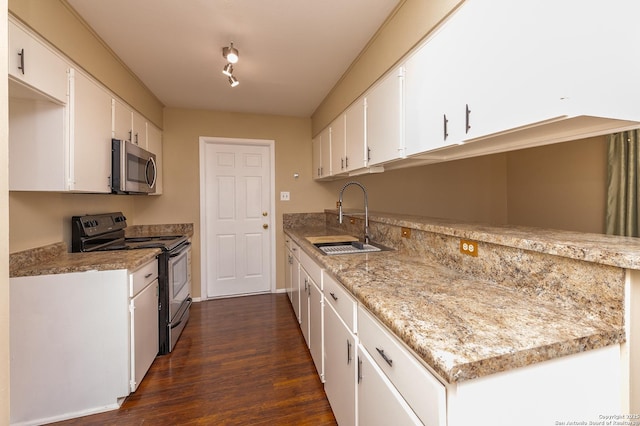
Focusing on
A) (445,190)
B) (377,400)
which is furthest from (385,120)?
(445,190)

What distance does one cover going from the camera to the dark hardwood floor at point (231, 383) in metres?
1.61

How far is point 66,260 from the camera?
178cm

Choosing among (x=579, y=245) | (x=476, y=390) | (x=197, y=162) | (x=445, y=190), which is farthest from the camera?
(x=445, y=190)

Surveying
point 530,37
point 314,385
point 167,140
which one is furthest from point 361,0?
point 167,140

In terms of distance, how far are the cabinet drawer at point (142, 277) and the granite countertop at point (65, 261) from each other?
0.16ft

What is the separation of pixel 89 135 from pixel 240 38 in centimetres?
121

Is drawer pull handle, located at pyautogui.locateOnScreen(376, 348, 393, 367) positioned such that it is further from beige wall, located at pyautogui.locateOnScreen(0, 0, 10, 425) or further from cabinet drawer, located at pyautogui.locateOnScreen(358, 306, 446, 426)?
beige wall, located at pyautogui.locateOnScreen(0, 0, 10, 425)

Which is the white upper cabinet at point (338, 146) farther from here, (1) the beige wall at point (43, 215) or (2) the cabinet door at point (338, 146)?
(1) the beige wall at point (43, 215)

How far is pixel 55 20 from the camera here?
5.10 ft

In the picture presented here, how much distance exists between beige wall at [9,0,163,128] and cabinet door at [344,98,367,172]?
1.73 meters

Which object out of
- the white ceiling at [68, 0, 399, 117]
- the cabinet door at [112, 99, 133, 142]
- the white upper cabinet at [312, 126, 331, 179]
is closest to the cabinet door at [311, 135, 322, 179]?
the white upper cabinet at [312, 126, 331, 179]

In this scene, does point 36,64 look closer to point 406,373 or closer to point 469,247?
point 406,373

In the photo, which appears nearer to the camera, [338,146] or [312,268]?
[312,268]

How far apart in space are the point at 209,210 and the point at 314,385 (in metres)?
2.46
